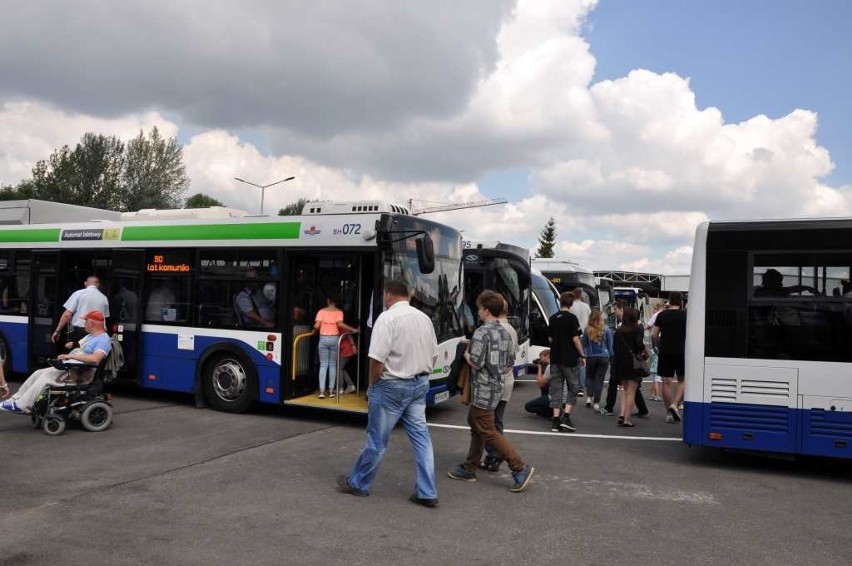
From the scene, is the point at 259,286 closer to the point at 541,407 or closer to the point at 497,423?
the point at 497,423

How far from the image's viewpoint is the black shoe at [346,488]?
19.8ft

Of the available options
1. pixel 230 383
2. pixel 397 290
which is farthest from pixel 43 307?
pixel 397 290

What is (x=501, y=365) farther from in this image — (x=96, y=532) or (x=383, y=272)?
(x=96, y=532)

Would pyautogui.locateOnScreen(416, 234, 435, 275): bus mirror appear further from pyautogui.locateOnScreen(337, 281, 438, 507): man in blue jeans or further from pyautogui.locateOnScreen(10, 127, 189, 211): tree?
pyautogui.locateOnScreen(10, 127, 189, 211): tree

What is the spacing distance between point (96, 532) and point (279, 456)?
2.61 m

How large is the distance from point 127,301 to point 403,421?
6.87 metres

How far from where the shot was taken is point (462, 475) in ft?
22.1

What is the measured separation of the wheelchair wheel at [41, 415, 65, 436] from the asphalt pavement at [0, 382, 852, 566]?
13 cm

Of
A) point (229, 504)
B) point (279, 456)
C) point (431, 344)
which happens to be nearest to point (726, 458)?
point (431, 344)

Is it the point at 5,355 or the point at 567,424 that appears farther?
the point at 5,355

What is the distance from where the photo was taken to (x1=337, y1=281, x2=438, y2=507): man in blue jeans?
5762 mm

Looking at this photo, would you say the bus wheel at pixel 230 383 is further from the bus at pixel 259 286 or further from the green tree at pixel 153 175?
the green tree at pixel 153 175

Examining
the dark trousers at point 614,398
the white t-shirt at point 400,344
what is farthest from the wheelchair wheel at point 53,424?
the dark trousers at point 614,398

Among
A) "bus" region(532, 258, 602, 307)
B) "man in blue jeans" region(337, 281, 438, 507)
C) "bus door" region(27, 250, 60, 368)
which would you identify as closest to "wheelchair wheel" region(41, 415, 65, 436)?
"bus door" region(27, 250, 60, 368)
